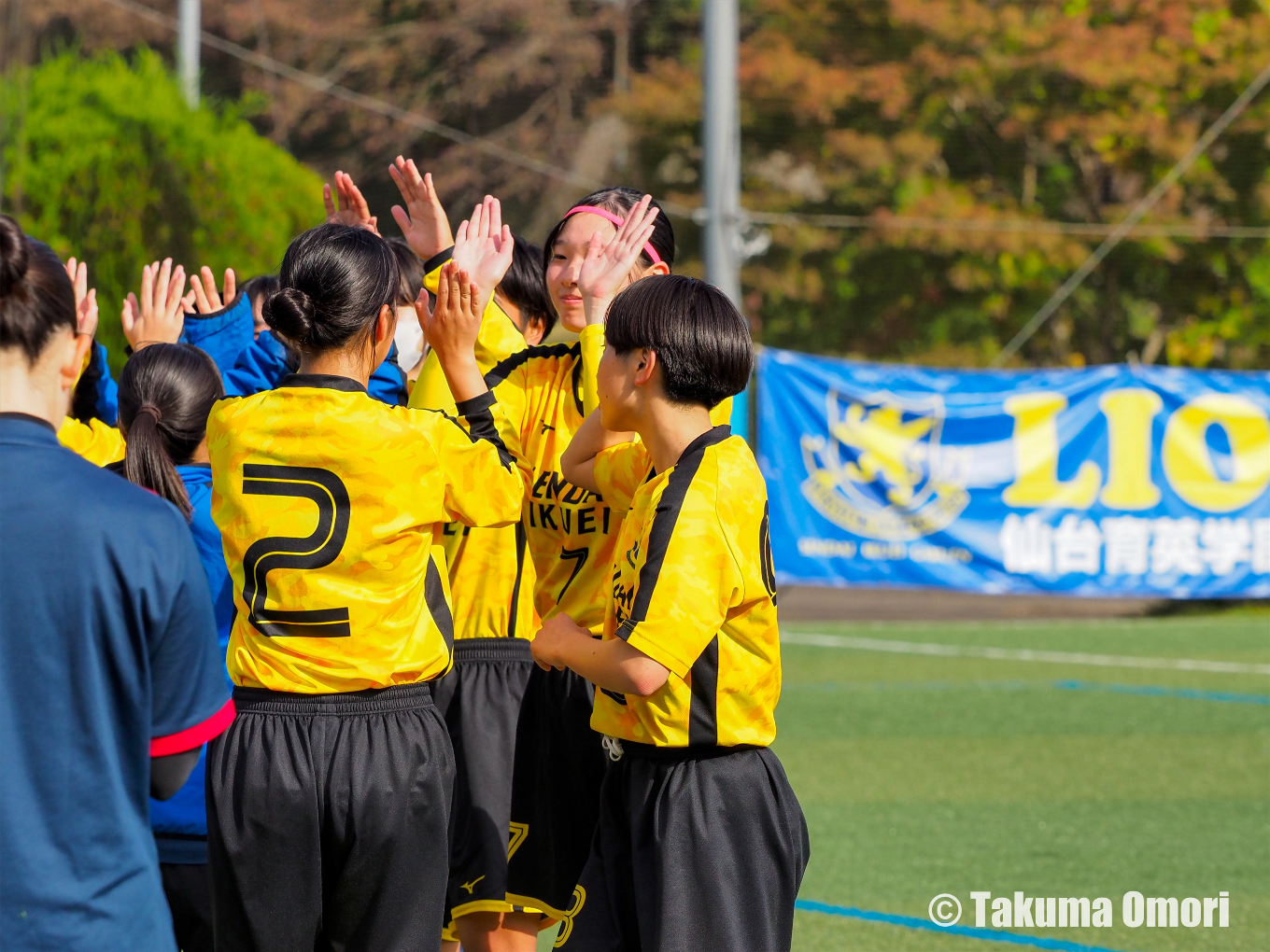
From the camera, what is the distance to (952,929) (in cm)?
429

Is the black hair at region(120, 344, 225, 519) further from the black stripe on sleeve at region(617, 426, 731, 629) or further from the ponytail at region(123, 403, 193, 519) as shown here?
the black stripe on sleeve at region(617, 426, 731, 629)

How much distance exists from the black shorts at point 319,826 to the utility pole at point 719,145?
9226 millimetres

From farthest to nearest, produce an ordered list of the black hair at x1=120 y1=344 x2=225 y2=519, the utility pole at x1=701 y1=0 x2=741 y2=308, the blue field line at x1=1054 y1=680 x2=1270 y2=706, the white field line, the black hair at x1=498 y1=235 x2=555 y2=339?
the utility pole at x1=701 y1=0 x2=741 y2=308
the white field line
the blue field line at x1=1054 y1=680 x2=1270 y2=706
the black hair at x1=498 y1=235 x2=555 y2=339
the black hair at x1=120 y1=344 x2=225 y2=519

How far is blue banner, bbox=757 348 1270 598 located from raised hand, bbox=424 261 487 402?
8.67 m

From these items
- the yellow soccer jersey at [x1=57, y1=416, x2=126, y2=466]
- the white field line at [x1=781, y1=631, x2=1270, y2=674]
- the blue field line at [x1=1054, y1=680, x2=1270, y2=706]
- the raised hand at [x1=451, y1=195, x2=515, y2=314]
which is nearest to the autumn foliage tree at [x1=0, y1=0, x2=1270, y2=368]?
the white field line at [x1=781, y1=631, x2=1270, y2=674]

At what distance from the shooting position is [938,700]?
8242mm

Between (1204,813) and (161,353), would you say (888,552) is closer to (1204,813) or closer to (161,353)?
(1204,813)

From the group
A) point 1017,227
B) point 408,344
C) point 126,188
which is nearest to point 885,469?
point 1017,227

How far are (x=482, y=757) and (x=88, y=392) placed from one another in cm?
180

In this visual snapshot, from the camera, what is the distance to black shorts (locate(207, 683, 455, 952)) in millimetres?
2535

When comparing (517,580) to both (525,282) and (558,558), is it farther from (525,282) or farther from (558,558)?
(525,282)

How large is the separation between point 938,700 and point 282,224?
616cm

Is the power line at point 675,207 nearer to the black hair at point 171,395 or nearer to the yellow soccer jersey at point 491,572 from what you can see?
the yellow soccer jersey at point 491,572

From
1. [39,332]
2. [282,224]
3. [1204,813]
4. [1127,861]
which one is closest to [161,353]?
[39,332]
